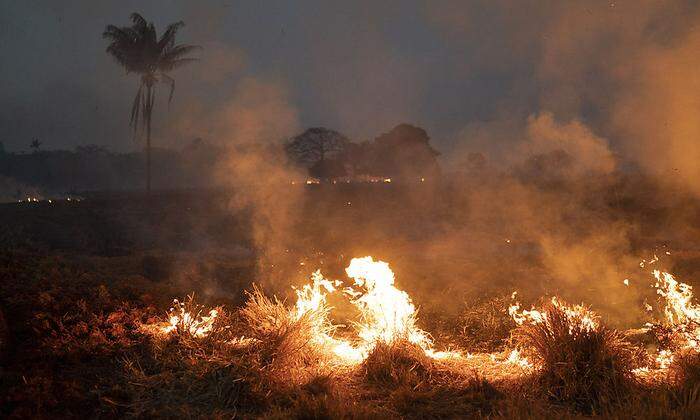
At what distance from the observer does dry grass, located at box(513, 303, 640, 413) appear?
4.46 meters

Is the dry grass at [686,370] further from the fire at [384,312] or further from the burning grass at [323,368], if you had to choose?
the fire at [384,312]

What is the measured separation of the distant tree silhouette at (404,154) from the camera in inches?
1718

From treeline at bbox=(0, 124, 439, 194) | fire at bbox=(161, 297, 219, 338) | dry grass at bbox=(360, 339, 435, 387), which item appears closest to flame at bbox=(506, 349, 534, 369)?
dry grass at bbox=(360, 339, 435, 387)

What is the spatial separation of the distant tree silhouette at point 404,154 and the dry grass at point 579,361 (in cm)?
3771

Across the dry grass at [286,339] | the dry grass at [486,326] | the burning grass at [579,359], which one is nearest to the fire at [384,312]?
the dry grass at [286,339]

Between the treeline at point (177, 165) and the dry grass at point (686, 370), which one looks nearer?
the dry grass at point (686, 370)

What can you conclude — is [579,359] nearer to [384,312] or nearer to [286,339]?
[384,312]

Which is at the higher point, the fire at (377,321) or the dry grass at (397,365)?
the fire at (377,321)

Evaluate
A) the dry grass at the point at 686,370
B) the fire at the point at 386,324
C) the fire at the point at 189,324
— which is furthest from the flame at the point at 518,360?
the fire at the point at 189,324

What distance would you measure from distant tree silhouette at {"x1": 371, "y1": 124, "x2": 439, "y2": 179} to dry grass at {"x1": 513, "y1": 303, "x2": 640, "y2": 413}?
3771 cm

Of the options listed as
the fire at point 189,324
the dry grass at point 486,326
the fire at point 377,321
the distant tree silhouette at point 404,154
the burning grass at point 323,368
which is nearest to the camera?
the burning grass at point 323,368

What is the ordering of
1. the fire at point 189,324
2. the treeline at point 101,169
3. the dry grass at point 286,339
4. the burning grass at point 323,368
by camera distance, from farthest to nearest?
1. the treeline at point 101,169
2. the fire at point 189,324
3. the dry grass at point 286,339
4. the burning grass at point 323,368

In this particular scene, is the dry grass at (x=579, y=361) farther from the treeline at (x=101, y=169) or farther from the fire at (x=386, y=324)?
the treeline at (x=101, y=169)

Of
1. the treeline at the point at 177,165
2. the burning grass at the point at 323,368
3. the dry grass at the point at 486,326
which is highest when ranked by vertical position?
the treeline at the point at 177,165
